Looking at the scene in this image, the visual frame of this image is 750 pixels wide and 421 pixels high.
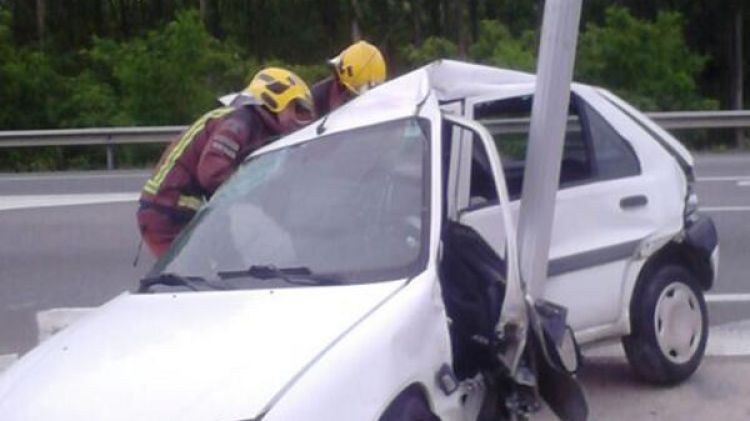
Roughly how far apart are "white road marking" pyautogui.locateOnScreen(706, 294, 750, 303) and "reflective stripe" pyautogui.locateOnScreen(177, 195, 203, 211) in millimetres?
4177

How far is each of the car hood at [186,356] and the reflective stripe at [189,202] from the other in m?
1.69

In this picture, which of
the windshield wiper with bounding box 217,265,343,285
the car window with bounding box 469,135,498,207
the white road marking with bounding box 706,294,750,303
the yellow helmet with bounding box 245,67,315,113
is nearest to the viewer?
the windshield wiper with bounding box 217,265,343,285

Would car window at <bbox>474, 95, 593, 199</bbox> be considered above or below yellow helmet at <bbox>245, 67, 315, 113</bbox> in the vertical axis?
below

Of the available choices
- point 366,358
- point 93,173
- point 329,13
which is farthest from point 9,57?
point 366,358

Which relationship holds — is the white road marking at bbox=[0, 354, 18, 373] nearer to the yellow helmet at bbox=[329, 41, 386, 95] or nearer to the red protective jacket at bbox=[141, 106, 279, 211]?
the red protective jacket at bbox=[141, 106, 279, 211]

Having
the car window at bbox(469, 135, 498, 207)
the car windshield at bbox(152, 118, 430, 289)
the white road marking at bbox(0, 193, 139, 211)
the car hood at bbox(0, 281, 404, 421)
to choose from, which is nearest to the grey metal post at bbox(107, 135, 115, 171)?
the white road marking at bbox(0, 193, 139, 211)

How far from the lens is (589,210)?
25.3 ft

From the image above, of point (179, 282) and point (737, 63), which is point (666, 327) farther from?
point (737, 63)

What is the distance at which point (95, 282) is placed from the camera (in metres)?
12.0

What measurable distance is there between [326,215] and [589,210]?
2.00 meters

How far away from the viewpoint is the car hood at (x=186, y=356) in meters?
4.91

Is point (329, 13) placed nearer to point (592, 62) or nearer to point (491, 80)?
point (592, 62)

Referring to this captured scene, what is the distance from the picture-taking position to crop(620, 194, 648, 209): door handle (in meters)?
7.83

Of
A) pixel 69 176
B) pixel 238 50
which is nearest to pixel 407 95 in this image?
pixel 69 176
